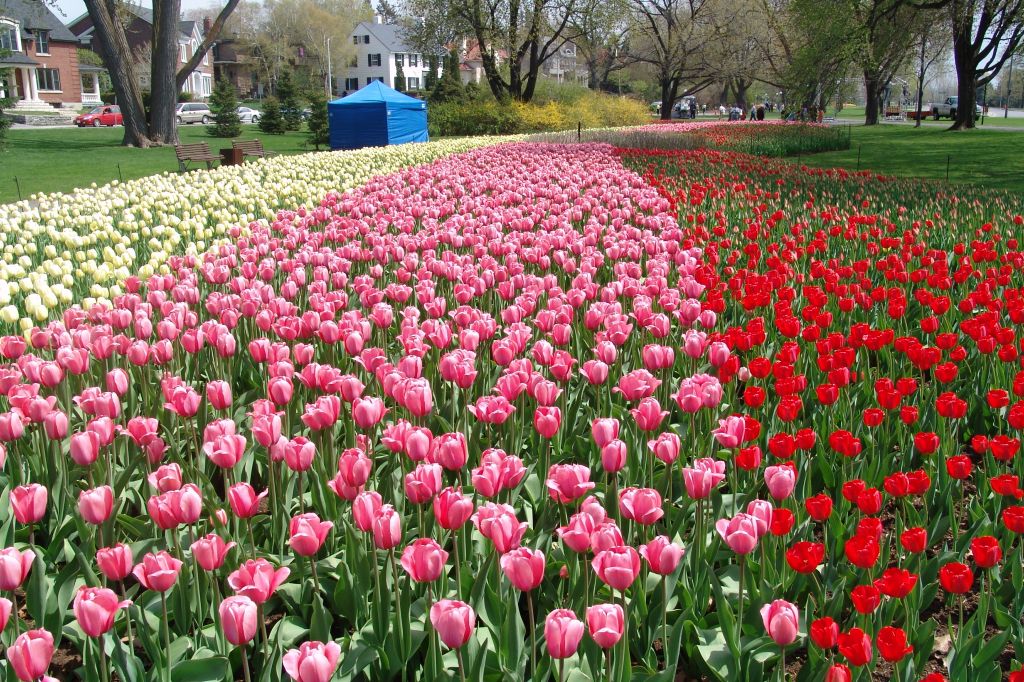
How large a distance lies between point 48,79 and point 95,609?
74558 millimetres

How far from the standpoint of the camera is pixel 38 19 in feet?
208

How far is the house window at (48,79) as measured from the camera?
65.4 metres

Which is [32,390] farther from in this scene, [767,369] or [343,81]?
[343,81]

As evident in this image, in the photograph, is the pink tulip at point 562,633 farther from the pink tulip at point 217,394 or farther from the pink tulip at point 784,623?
the pink tulip at point 217,394

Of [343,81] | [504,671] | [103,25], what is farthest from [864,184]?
[343,81]

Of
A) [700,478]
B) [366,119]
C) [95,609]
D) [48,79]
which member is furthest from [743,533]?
[48,79]

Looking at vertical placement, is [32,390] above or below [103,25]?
below

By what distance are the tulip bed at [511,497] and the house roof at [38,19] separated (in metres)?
64.9

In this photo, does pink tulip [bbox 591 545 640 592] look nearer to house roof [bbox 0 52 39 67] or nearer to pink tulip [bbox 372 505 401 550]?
pink tulip [bbox 372 505 401 550]

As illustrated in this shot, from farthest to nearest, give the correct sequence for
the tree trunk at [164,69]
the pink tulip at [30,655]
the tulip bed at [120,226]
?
1. the tree trunk at [164,69]
2. the tulip bed at [120,226]
3. the pink tulip at [30,655]

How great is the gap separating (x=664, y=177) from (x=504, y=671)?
11.0 m

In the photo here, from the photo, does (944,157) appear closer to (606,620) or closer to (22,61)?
(606,620)

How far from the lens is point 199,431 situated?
357 cm

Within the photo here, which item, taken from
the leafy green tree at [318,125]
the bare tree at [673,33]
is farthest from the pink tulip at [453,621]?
the bare tree at [673,33]
